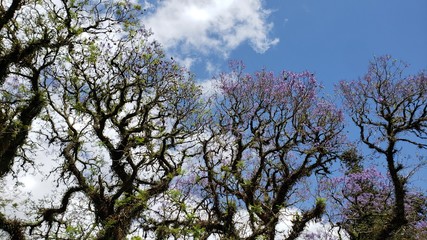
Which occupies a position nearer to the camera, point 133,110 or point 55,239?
point 55,239

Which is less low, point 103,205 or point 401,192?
point 401,192

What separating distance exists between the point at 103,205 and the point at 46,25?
6281mm

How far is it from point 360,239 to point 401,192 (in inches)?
113

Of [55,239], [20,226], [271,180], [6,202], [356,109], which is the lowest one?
[55,239]

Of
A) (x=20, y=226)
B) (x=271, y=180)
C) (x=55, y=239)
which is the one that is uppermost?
(x=271, y=180)

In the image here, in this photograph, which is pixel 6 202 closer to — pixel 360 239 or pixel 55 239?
pixel 55 239

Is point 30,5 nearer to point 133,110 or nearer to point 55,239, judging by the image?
point 133,110

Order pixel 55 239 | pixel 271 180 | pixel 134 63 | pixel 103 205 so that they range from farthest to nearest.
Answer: pixel 271 180, pixel 134 63, pixel 103 205, pixel 55 239

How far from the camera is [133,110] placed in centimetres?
1597

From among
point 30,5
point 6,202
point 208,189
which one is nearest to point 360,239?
point 208,189

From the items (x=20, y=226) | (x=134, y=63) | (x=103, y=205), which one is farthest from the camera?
(x=134, y=63)

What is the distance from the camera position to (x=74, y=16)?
14.0 metres

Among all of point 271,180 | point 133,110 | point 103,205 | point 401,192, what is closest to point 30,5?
point 133,110

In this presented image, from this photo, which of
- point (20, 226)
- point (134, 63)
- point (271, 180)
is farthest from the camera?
point (271, 180)
